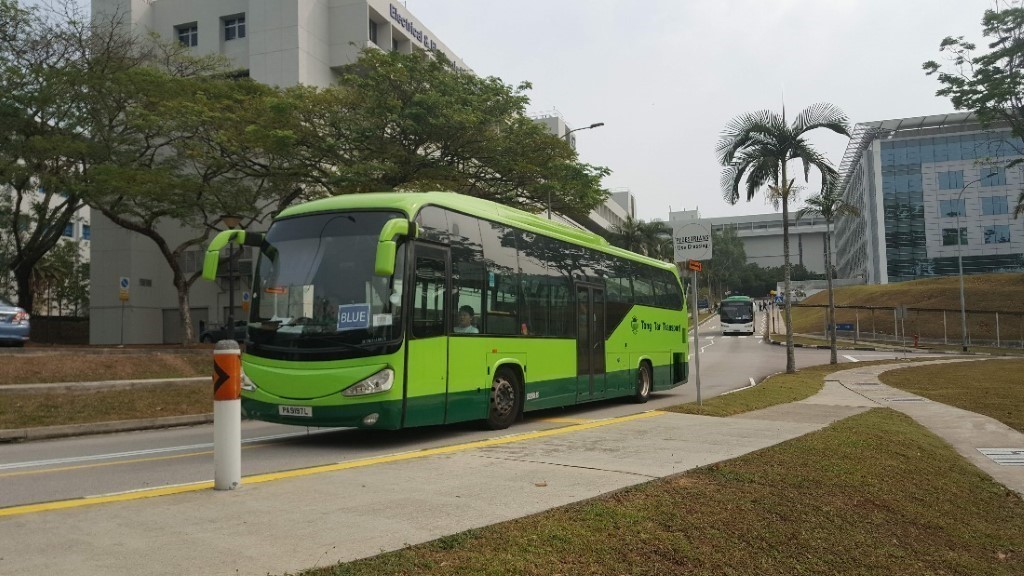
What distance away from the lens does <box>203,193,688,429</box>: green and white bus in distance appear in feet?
30.3

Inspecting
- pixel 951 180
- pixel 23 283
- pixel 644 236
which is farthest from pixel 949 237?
pixel 23 283

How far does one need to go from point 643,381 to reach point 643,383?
0.05 metres

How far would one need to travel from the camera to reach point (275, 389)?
9469 millimetres

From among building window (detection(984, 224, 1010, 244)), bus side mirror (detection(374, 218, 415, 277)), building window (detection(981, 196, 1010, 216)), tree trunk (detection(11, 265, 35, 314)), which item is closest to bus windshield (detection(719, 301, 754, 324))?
building window (detection(984, 224, 1010, 244))

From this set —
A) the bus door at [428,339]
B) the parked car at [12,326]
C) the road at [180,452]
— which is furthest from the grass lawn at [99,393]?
the bus door at [428,339]

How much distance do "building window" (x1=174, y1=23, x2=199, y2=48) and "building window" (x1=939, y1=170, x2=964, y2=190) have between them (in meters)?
70.5

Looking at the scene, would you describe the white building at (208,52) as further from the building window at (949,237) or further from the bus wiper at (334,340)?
the building window at (949,237)

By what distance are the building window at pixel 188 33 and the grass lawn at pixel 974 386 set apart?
143 ft

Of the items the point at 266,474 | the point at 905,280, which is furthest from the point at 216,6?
the point at 905,280

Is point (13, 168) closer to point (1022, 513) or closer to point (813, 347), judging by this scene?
point (1022, 513)

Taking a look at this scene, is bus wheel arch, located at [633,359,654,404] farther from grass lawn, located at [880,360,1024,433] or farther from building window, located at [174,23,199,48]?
building window, located at [174,23,199,48]

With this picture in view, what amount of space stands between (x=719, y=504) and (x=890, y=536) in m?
1.31

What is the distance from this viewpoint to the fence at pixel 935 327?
49344mm

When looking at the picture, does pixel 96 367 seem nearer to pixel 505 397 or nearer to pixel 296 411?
pixel 296 411
